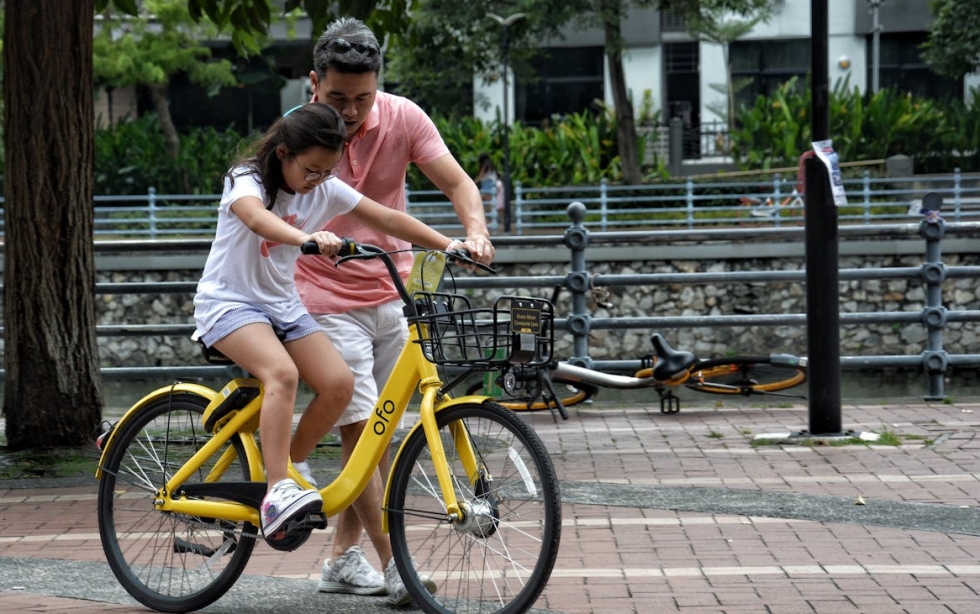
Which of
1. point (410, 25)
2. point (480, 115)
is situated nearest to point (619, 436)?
point (410, 25)

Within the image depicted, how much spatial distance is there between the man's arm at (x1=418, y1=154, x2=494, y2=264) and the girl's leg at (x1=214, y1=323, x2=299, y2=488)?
648 mm

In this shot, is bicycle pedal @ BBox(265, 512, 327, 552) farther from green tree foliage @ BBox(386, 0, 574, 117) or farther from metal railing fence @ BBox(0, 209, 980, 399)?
green tree foliage @ BBox(386, 0, 574, 117)

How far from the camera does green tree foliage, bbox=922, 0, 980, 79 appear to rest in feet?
99.0

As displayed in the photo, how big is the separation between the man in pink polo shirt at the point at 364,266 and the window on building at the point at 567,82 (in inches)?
1300

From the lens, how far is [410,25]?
9.95m

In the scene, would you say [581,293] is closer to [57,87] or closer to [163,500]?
[57,87]

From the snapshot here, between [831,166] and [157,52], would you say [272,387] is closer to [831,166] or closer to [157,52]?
[831,166]

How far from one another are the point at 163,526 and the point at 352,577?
2.03ft

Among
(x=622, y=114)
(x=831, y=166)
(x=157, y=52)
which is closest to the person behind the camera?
(x=831, y=166)

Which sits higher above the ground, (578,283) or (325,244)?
(325,244)

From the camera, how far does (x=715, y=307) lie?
2231cm

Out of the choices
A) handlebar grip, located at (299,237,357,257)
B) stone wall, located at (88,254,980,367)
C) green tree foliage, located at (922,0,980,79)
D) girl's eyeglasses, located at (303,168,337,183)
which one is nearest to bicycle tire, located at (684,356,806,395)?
girl's eyeglasses, located at (303,168,337,183)

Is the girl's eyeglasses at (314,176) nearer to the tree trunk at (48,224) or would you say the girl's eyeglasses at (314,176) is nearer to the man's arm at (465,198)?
the man's arm at (465,198)

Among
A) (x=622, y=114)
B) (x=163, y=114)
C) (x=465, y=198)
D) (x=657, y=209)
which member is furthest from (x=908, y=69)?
(x=465, y=198)
